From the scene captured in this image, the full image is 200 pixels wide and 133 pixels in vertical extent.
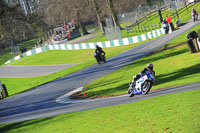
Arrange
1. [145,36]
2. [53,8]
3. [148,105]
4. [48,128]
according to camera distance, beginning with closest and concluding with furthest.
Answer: [148,105] → [48,128] → [145,36] → [53,8]

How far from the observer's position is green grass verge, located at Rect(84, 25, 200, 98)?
55.4ft

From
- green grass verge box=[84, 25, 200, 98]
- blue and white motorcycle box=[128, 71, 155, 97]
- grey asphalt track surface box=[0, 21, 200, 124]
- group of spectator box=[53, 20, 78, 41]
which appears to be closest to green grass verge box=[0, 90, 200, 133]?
blue and white motorcycle box=[128, 71, 155, 97]

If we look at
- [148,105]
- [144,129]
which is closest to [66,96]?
[148,105]

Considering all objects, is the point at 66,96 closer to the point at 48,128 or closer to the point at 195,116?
the point at 48,128

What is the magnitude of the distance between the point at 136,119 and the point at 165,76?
8.76 m

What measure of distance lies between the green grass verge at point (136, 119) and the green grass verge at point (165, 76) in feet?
12.9

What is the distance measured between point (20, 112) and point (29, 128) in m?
5.81

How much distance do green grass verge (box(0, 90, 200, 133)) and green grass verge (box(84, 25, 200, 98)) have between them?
3.94 meters

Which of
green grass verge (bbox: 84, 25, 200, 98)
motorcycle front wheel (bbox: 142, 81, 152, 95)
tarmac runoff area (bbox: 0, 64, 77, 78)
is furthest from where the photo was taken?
tarmac runoff area (bbox: 0, 64, 77, 78)

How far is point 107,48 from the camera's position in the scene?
48562 mm

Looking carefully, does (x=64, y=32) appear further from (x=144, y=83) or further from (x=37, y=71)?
(x=144, y=83)

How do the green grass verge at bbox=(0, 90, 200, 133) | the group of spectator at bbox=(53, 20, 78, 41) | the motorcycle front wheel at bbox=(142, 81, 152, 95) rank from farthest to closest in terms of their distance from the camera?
the group of spectator at bbox=(53, 20, 78, 41) → the motorcycle front wheel at bbox=(142, 81, 152, 95) → the green grass verge at bbox=(0, 90, 200, 133)

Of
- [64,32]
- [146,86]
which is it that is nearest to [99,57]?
[146,86]

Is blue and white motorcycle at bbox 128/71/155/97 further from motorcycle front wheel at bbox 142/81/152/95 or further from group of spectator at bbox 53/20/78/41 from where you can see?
group of spectator at bbox 53/20/78/41
